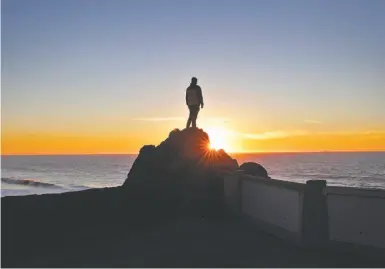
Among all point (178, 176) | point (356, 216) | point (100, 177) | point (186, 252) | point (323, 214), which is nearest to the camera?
point (356, 216)

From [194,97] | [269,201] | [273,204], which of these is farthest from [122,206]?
[273,204]

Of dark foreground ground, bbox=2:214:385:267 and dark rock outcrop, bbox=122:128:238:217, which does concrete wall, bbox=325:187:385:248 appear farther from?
dark rock outcrop, bbox=122:128:238:217

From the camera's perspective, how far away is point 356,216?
32.2 ft

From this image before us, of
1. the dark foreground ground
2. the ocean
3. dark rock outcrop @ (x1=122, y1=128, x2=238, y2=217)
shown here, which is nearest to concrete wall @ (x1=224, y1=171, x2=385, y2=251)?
the dark foreground ground

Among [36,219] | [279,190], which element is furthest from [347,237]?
[36,219]

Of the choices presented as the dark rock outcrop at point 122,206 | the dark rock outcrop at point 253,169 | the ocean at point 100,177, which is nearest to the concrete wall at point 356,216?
the dark rock outcrop at point 122,206

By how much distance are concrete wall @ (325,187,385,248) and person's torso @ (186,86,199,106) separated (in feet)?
24.1

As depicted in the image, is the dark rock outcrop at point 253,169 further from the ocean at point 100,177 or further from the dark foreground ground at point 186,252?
the ocean at point 100,177

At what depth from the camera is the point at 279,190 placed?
11.9 meters

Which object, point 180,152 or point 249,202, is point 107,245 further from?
point 180,152

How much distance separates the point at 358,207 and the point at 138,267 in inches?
175

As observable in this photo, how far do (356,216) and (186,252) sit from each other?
137 inches

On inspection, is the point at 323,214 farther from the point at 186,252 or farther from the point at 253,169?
the point at 253,169

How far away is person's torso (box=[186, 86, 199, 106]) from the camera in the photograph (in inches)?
661
